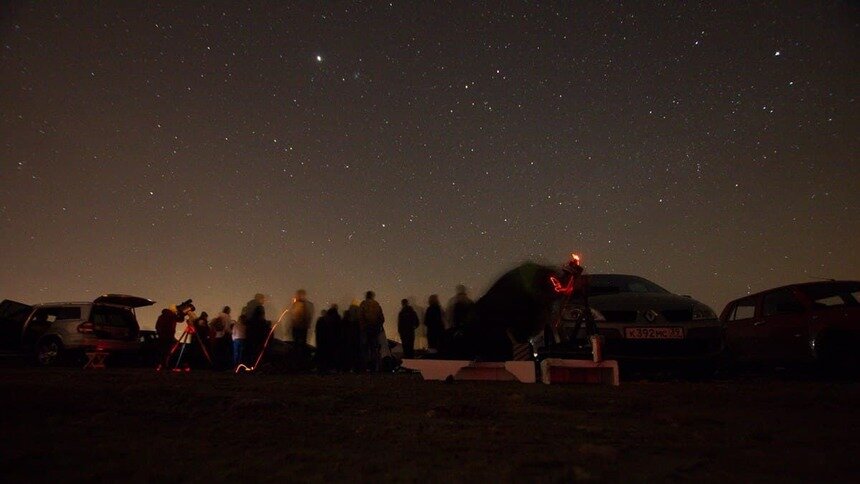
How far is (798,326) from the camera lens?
8.31 metres

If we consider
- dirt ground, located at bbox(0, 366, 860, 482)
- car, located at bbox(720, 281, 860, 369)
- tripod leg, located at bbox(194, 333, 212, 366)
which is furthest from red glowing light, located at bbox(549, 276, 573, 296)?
tripod leg, located at bbox(194, 333, 212, 366)

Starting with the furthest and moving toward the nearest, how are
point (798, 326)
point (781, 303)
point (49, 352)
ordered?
point (49, 352), point (781, 303), point (798, 326)

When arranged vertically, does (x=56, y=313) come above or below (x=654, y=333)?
above

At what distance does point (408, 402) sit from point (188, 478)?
9.30 feet

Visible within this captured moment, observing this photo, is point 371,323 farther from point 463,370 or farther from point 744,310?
point 744,310

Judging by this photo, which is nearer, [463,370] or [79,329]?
[463,370]

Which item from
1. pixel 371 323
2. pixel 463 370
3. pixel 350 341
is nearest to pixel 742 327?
pixel 463 370

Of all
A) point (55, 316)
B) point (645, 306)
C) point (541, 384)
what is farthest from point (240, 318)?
point (645, 306)

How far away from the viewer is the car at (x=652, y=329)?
6.90 m

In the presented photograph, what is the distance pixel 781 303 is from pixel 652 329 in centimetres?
352

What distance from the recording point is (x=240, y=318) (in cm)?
1273

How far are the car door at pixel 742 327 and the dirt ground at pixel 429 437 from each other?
14.3ft

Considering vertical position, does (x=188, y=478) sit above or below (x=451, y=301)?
below

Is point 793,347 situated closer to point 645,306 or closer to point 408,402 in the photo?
point 645,306
